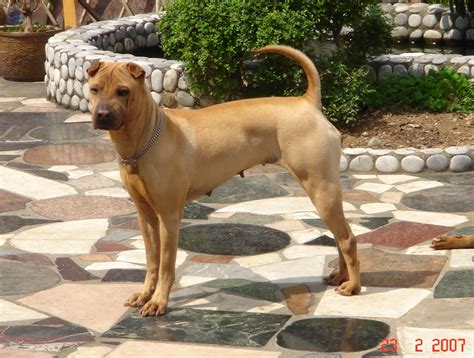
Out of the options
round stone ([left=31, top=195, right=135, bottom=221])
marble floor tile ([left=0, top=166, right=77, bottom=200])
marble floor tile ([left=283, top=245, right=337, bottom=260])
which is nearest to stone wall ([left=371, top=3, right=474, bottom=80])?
marble floor tile ([left=0, top=166, right=77, bottom=200])

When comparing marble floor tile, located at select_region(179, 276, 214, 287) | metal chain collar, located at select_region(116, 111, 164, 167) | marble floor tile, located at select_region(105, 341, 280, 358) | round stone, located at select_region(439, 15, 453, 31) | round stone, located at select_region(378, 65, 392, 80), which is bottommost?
marble floor tile, located at select_region(179, 276, 214, 287)

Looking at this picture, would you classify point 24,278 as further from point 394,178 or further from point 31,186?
point 394,178

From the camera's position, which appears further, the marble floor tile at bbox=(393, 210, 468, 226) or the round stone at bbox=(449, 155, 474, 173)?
the round stone at bbox=(449, 155, 474, 173)

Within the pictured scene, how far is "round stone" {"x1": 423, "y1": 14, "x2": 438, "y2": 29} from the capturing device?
1453 centimetres

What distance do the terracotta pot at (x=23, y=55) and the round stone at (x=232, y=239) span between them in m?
6.07

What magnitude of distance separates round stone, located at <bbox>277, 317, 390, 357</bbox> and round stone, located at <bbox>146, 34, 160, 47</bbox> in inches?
322

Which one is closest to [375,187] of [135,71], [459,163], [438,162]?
[438,162]

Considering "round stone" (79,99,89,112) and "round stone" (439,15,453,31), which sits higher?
"round stone" (439,15,453,31)

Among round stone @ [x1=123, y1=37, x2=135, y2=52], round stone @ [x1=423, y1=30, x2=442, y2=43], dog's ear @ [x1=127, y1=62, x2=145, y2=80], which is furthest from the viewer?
round stone @ [x1=423, y1=30, x2=442, y2=43]

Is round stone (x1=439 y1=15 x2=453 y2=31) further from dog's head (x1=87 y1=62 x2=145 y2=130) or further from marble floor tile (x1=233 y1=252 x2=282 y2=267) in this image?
dog's head (x1=87 y1=62 x2=145 y2=130)

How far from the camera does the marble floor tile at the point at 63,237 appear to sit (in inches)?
298

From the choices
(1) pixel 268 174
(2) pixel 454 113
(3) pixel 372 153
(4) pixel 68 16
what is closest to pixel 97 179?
(1) pixel 268 174

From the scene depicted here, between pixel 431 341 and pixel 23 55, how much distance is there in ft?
29.3

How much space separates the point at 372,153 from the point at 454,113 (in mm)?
1557
